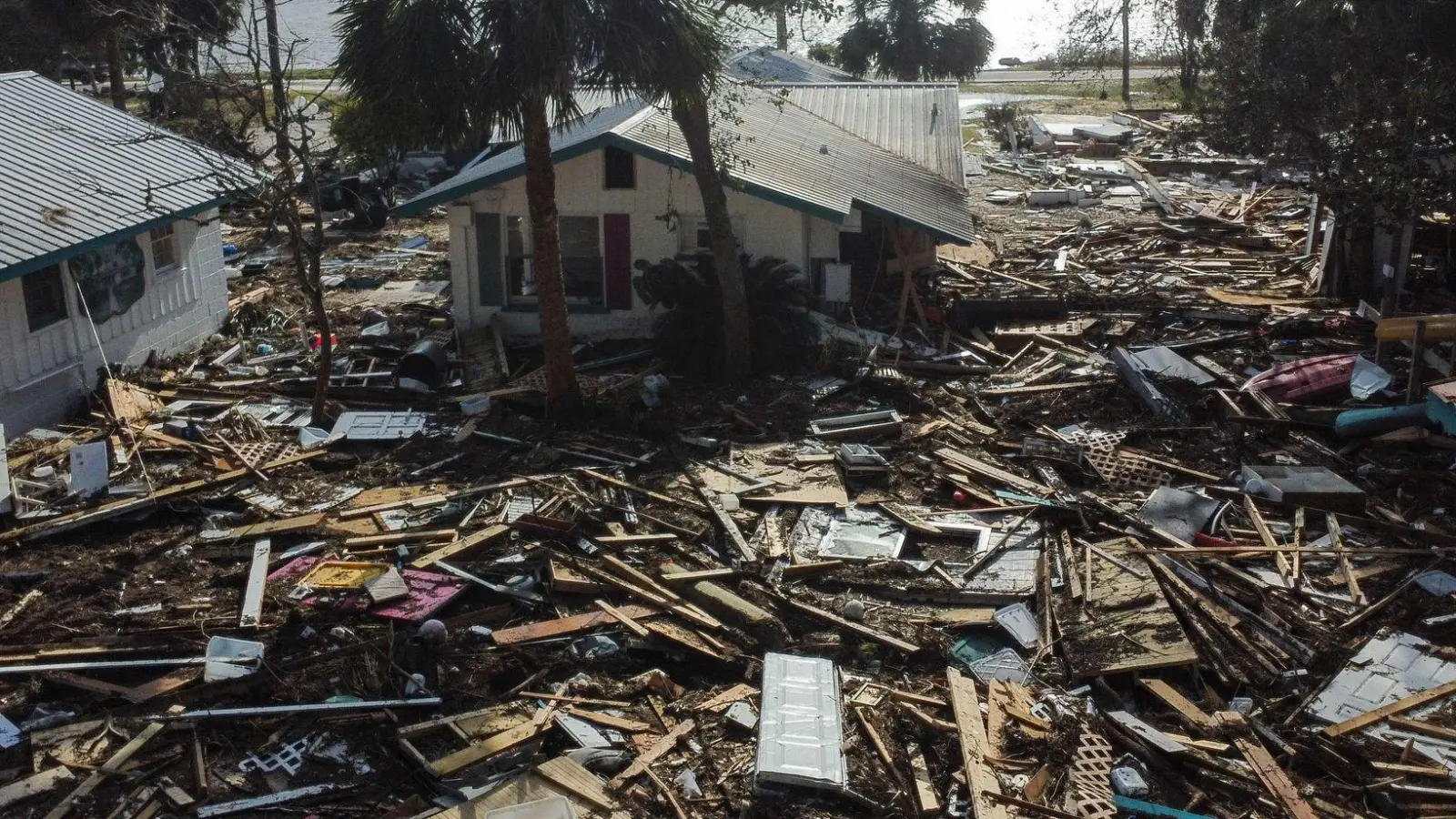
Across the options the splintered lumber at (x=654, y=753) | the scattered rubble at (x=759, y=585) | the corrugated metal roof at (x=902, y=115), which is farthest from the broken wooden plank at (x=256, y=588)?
the corrugated metal roof at (x=902, y=115)

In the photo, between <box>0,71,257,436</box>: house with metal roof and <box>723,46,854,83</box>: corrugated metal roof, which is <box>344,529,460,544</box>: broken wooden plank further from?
<box>723,46,854,83</box>: corrugated metal roof

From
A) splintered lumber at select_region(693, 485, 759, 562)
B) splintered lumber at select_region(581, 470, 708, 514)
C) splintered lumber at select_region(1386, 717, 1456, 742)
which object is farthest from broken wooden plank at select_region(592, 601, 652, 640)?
splintered lumber at select_region(1386, 717, 1456, 742)

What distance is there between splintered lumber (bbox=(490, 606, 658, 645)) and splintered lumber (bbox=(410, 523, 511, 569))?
157 cm

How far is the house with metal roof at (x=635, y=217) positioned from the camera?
20141 mm

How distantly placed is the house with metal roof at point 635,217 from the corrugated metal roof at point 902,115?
361 centimetres

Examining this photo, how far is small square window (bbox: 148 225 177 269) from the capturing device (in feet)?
65.9

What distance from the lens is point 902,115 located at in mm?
28000

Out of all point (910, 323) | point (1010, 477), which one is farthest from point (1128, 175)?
point (1010, 477)

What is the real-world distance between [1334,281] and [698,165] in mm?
12427

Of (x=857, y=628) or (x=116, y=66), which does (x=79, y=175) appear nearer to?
(x=857, y=628)

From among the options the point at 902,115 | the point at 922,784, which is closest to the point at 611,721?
Answer: the point at 922,784

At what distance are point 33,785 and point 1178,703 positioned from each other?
8658 millimetres

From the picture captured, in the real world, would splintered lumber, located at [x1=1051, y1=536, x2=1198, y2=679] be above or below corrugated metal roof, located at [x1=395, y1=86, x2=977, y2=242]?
below

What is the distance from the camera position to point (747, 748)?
950 centimetres
